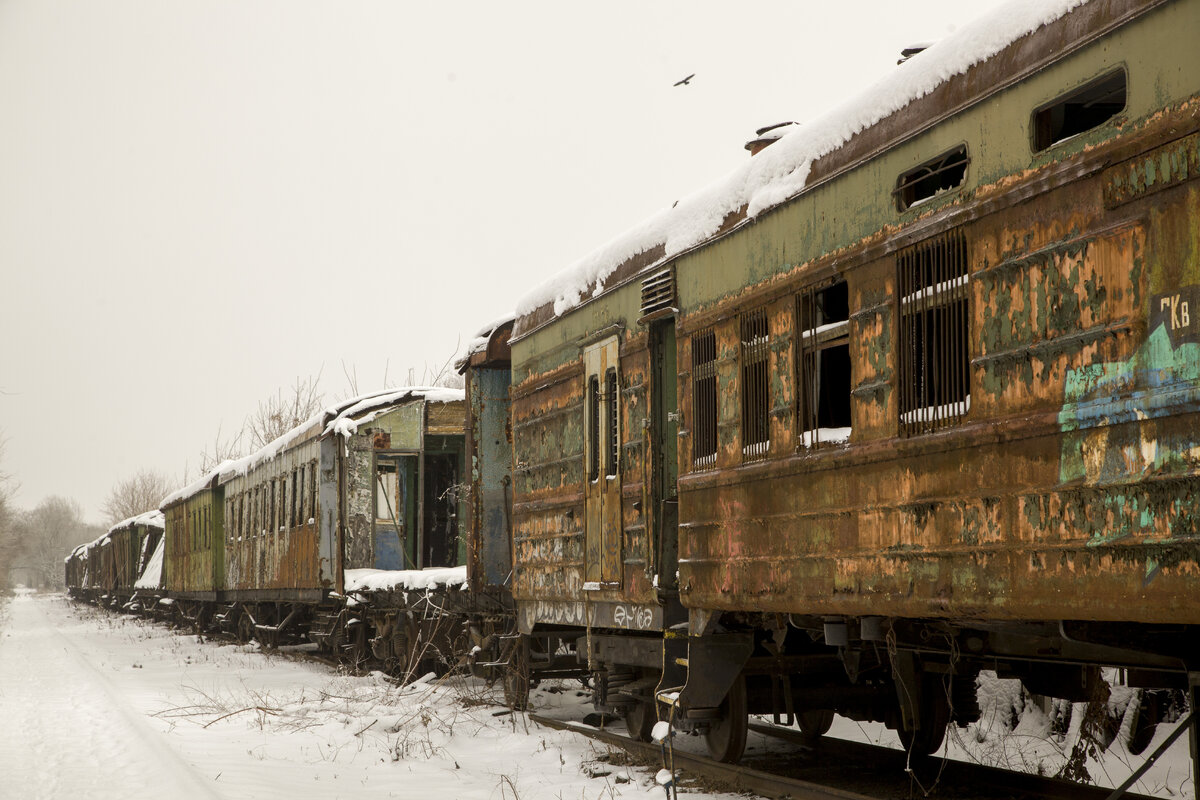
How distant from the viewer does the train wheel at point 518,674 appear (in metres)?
10.8

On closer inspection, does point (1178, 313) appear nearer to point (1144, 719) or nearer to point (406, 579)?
point (1144, 719)

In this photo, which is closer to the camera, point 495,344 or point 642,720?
point 642,720

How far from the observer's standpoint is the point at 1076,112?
16.2ft

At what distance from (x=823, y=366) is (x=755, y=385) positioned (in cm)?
41

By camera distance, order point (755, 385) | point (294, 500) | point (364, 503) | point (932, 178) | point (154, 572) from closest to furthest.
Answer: point (932, 178) < point (755, 385) < point (364, 503) < point (294, 500) < point (154, 572)

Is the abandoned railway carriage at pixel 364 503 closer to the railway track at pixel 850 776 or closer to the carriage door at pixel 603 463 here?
the carriage door at pixel 603 463

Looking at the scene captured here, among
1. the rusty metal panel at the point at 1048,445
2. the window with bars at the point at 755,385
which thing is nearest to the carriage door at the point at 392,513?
the window with bars at the point at 755,385

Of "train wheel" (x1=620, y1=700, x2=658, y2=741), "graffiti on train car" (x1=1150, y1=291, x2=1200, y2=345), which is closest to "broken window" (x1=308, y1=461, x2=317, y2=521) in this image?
"train wheel" (x1=620, y1=700, x2=658, y2=741)

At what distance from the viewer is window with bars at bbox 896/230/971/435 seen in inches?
204

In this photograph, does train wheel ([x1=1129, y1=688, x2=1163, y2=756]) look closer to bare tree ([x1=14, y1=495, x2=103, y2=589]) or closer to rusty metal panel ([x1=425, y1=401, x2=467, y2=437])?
rusty metal panel ([x1=425, y1=401, x2=467, y2=437])

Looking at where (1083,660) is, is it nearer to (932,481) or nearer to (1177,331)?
(932,481)

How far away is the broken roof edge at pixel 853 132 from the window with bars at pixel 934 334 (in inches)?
23.6

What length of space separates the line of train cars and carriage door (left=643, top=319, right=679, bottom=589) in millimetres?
18

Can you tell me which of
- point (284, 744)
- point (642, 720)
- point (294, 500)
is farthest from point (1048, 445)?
point (294, 500)
